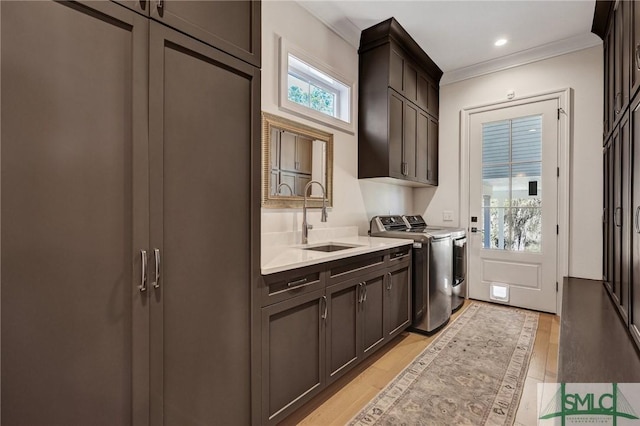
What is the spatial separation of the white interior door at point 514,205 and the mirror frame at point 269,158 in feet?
6.73

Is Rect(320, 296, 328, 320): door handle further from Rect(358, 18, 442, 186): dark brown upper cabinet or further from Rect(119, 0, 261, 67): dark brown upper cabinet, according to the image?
Rect(358, 18, 442, 186): dark brown upper cabinet

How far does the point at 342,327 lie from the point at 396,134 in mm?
2003

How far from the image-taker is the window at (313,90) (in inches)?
93.9

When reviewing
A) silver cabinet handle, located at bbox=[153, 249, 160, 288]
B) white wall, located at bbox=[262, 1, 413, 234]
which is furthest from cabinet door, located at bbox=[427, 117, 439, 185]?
silver cabinet handle, located at bbox=[153, 249, 160, 288]

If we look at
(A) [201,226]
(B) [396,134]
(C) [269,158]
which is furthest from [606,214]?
(A) [201,226]

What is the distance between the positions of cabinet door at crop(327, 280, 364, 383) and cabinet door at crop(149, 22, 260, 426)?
2.01 ft

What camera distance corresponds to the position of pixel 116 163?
3.33 ft

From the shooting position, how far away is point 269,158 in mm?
2289

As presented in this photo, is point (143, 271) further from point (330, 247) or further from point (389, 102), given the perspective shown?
point (389, 102)

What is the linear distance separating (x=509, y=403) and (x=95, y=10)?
2.73m

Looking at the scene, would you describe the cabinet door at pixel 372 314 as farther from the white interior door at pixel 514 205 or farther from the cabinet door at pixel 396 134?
the white interior door at pixel 514 205

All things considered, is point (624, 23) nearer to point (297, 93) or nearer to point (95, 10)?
point (297, 93)

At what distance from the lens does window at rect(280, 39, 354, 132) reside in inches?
93.9

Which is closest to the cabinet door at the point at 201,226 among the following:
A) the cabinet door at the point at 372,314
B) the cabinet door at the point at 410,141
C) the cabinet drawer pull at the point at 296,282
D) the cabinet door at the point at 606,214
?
the cabinet drawer pull at the point at 296,282
